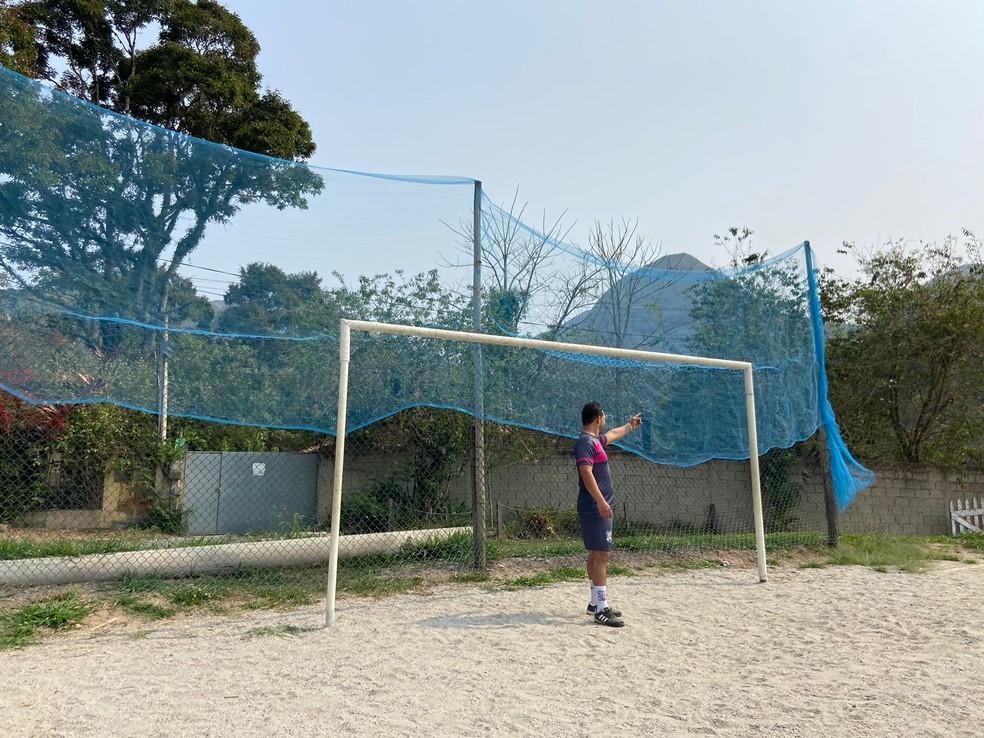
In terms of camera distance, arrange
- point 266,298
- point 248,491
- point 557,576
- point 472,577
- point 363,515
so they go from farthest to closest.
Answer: point 248,491
point 363,515
point 557,576
point 472,577
point 266,298

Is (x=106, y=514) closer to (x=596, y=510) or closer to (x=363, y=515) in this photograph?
(x=363, y=515)

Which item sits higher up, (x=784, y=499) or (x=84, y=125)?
(x=84, y=125)

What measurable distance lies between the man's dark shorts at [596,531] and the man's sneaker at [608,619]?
420mm

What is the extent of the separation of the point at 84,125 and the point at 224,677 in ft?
12.7

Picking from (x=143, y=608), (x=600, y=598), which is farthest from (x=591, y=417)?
(x=143, y=608)

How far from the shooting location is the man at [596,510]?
16.9 ft

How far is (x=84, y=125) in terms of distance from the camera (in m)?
5.18

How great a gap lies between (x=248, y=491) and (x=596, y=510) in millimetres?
8057

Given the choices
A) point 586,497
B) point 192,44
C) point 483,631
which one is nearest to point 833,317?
point 586,497

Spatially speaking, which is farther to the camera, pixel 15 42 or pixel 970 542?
pixel 15 42

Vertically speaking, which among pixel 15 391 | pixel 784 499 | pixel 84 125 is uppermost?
pixel 84 125

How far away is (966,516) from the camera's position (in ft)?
45.7

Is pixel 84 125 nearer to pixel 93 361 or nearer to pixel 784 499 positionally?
pixel 93 361

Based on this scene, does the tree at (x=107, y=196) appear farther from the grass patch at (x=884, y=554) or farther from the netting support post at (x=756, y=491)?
the grass patch at (x=884, y=554)
